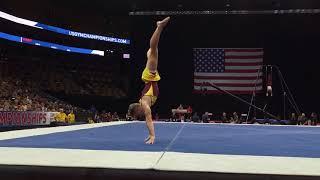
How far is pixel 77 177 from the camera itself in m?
3.03

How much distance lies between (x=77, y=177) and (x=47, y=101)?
813 inches

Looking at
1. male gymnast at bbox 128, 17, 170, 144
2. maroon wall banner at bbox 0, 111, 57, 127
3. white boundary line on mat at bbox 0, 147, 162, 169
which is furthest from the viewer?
maroon wall banner at bbox 0, 111, 57, 127

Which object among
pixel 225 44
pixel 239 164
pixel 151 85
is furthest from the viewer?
pixel 225 44

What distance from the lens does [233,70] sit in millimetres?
19984

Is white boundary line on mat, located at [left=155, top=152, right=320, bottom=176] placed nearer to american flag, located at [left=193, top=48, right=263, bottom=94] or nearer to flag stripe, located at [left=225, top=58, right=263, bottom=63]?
american flag, located at [left=193, top=48, right=263, bottom=94]

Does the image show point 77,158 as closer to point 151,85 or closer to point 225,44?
point 151,85

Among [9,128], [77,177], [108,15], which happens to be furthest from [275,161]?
[108,15]

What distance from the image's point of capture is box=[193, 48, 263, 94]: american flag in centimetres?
1995

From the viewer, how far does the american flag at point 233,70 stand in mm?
19953

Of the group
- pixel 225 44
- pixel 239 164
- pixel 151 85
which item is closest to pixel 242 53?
pixel 225 44

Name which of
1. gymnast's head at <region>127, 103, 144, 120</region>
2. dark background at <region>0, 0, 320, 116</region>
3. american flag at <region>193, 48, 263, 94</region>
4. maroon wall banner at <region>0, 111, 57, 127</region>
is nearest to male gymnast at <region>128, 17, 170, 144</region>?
gymnast's head at <region>127, 103, 144, 120</region>

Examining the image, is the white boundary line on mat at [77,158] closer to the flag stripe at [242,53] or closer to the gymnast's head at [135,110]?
the gymnast's head at [135,110]

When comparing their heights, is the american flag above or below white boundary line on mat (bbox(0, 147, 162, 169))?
above

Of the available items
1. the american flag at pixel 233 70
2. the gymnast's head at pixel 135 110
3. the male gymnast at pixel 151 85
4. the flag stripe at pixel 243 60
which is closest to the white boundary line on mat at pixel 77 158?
the gymnast's head at pixel 135 110
